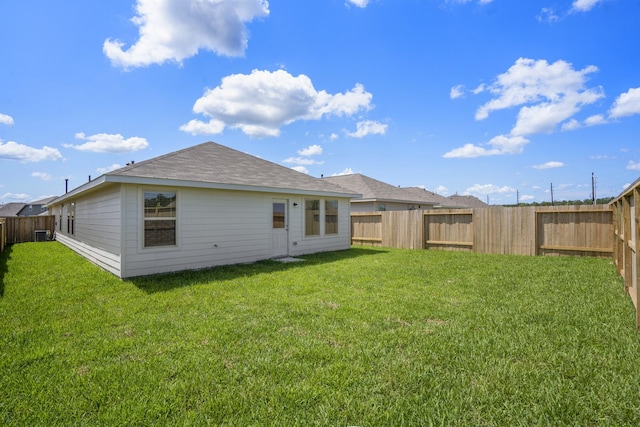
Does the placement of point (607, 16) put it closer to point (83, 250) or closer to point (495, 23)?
point (495, 23)

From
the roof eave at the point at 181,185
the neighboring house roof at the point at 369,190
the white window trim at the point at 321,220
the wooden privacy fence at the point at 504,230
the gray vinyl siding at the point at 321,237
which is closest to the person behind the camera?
the roof eave at the point at 181,185

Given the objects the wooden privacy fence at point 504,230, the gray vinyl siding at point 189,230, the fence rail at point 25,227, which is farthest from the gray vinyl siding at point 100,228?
the wooden privacy fence at point 504,230

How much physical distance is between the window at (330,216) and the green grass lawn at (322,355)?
20.3 feet

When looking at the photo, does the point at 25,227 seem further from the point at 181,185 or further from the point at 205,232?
the point at 181,185

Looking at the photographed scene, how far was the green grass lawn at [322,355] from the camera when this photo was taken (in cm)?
215

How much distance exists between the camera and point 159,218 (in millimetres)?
7559

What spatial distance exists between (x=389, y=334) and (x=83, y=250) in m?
11.9

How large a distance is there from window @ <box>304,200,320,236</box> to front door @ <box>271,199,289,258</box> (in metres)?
0.95

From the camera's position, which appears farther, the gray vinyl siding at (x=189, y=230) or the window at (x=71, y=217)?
the window at (x=71, y=217)

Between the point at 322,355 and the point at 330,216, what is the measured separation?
371 inches

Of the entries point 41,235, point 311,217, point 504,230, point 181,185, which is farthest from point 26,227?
point 504,230

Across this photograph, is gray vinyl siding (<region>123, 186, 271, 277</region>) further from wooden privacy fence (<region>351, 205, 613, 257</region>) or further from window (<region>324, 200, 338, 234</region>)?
wooden privacy fence (<region>351, 205, 613, 257</region>)

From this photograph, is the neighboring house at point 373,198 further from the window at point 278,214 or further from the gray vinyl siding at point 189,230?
the gray vinyl siding at point 189,230

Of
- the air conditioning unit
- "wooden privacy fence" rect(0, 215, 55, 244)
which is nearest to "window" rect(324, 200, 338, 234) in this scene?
"wooden privacy fence" rect(0, 215, 55, 244)
